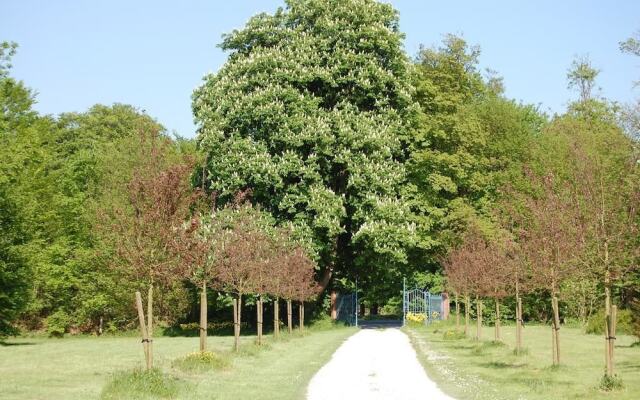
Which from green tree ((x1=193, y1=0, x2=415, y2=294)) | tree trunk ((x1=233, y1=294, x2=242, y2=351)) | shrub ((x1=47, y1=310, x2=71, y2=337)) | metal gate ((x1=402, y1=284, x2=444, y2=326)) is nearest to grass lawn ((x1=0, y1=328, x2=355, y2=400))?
tree trunk ((x1=233, y1=294, x2=242, y2=351))

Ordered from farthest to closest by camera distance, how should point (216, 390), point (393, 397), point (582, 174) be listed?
point (582, 174) → point (216, 390) → point (393, 397)

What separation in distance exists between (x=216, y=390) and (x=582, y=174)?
1168cm

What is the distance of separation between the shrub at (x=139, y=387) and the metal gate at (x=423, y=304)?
38.4 metres

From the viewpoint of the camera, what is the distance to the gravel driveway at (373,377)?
16953 mm

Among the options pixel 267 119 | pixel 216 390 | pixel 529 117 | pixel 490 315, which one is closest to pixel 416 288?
pixel 490 315

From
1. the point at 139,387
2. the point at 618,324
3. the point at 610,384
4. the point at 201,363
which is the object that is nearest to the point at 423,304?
the point at 618,324

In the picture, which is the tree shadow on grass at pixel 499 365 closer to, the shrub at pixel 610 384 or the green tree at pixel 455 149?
the shrub at pixel 610 384

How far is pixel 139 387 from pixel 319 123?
30427 mm

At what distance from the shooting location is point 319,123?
150 ft

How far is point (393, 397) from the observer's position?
53.8 ft

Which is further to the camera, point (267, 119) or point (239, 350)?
point (267, 119)

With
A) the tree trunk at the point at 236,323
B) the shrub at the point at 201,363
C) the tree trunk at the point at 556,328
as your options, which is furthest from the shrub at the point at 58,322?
the tree trunk at the point at 556,328

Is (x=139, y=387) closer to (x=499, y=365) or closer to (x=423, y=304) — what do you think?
(x=499, y=365)

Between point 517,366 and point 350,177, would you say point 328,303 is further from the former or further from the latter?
point 517,366
